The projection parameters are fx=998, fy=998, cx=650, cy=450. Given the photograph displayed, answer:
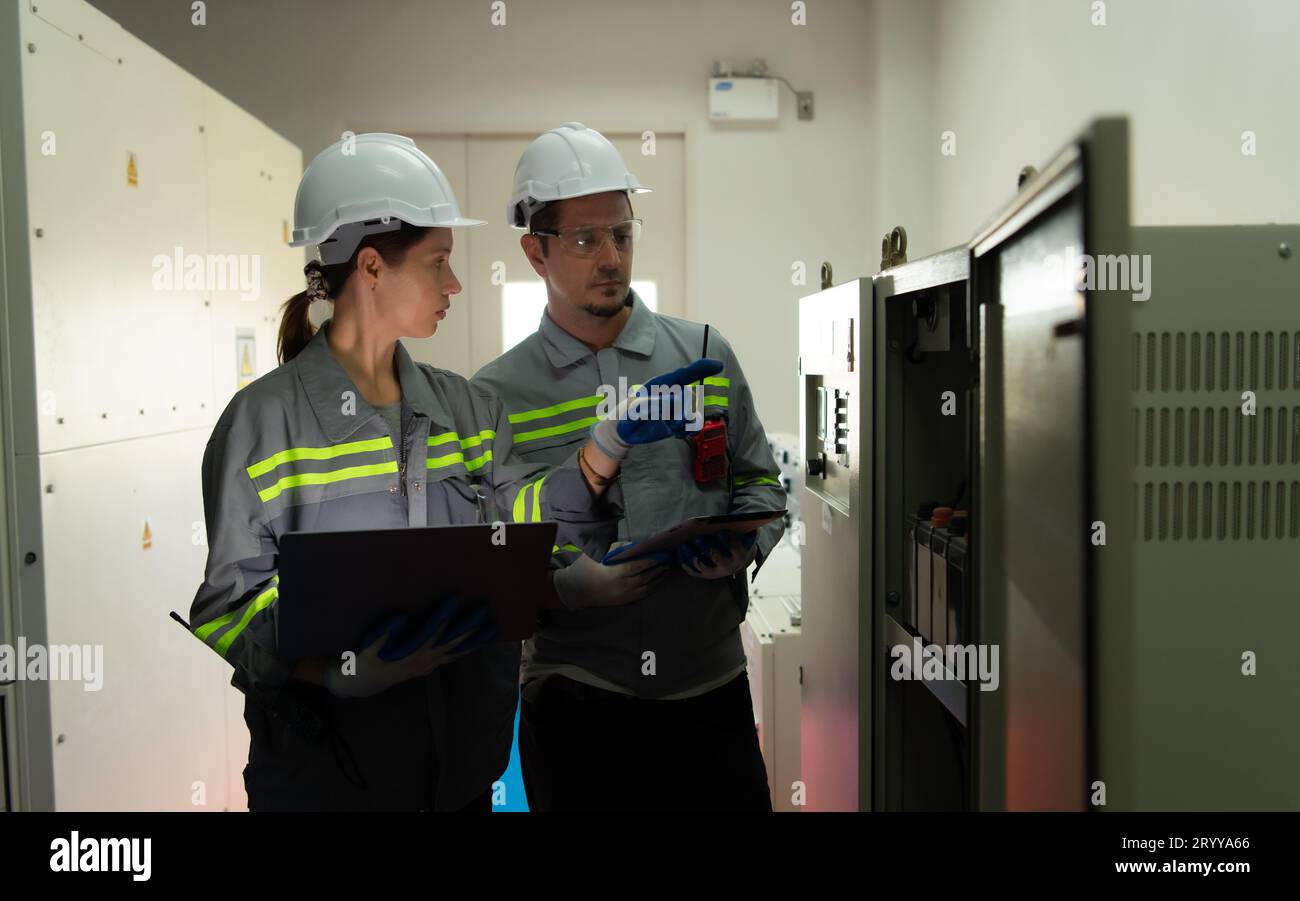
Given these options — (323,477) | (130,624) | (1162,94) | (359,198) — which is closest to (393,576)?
(323,477)

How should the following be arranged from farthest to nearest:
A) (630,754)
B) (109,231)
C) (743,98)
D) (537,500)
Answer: (743,98), (109,231), (630,754), (537,500)

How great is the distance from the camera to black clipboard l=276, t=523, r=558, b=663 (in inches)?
49.0

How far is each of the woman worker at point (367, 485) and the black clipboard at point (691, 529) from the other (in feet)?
0.52

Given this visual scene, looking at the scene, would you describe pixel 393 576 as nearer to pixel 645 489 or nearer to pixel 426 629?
pixel 426 629

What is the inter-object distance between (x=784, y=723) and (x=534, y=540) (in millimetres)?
1626

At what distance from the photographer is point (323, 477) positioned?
1.42 meters

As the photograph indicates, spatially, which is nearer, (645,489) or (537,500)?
(537,500)

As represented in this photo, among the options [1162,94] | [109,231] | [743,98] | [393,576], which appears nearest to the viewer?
[393,576]

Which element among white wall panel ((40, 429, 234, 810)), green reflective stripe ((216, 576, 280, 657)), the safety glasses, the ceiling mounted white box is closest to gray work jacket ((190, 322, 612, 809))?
green reflective stripe ((216, 576, 280, 657))

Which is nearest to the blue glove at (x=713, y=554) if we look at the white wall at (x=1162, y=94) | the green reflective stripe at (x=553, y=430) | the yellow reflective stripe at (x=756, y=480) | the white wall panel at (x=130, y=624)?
the yellow reflective stripe at (x=756, y=480)

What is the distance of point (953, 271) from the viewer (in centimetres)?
136

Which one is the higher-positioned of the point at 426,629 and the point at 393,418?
the point at 393,418

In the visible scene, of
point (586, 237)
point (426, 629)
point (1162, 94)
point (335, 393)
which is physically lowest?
point (426, 629)

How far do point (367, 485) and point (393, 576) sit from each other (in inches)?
7.7
